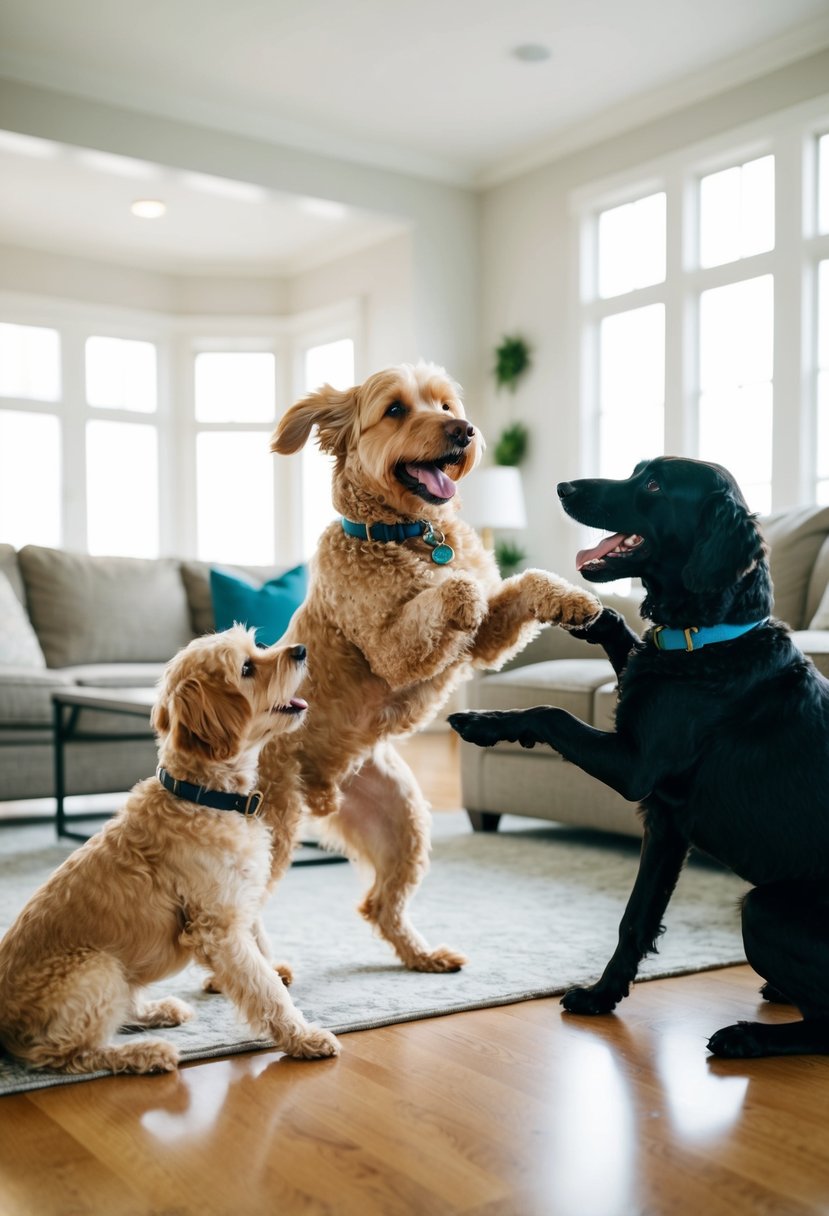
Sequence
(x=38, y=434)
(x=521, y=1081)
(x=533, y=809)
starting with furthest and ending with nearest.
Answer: (x=38, y=434) < (x=533, y=809) < (x=521, y=1081)

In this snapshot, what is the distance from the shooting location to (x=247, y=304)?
33.5 feet

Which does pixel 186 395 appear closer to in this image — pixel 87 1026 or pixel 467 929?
pixel 467 929

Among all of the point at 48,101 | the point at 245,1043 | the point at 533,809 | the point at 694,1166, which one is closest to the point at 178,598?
the point at 533,809

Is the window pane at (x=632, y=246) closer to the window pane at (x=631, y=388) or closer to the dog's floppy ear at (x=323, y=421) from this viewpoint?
the window pane at (x=631, y=388)

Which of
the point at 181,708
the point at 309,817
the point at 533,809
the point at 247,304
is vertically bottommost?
the point at 533,809

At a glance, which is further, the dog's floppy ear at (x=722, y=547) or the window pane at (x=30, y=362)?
the window pane at (x=30, y=362)

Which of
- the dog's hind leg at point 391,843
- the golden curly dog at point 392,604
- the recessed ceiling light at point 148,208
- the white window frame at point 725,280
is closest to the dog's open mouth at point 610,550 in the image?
the golden curly dog at point 392,604

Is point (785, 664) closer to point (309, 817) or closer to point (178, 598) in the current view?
point (309, 817)

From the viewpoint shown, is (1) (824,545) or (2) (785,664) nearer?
(2) (785,664)

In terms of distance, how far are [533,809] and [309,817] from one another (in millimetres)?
1880

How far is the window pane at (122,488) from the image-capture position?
32.4 feet

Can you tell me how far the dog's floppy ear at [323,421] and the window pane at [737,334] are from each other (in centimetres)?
480

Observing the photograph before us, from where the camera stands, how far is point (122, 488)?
1000cm

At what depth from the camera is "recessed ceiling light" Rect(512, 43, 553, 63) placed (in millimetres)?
6493
